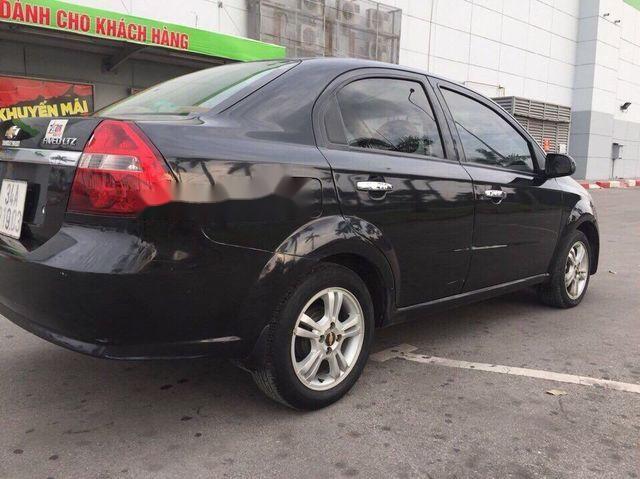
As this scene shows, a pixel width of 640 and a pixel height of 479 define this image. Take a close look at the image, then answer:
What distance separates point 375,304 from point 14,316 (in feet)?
5.69

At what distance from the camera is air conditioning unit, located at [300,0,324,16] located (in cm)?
1345

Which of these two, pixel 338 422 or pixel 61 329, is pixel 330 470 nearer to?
pixel 338 422

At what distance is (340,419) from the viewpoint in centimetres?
277

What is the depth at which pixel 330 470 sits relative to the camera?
7.70 ft

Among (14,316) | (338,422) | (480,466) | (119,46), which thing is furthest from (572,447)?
(119,46)

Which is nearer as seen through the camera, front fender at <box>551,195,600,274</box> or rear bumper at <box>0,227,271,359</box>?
rear bumper at <box>0,227,271,359</box>

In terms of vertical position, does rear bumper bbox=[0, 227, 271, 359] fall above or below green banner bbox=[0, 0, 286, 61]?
below

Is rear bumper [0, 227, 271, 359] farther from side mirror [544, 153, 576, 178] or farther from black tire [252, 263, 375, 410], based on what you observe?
side mirror [544, 153, 576, 178]

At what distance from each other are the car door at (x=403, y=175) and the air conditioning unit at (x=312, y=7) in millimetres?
10949

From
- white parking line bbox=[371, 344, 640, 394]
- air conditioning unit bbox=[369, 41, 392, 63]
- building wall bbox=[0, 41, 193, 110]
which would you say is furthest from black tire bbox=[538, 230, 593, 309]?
air conditioning unit bbox=[369, 41, 392, 63]

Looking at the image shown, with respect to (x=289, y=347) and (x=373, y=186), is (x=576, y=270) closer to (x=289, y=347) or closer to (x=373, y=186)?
(x=373, y=186)

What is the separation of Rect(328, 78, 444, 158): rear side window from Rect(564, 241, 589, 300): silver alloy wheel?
→ 6.42 feet

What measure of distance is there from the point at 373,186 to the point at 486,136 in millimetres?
1352

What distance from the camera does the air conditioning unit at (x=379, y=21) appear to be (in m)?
15.1
